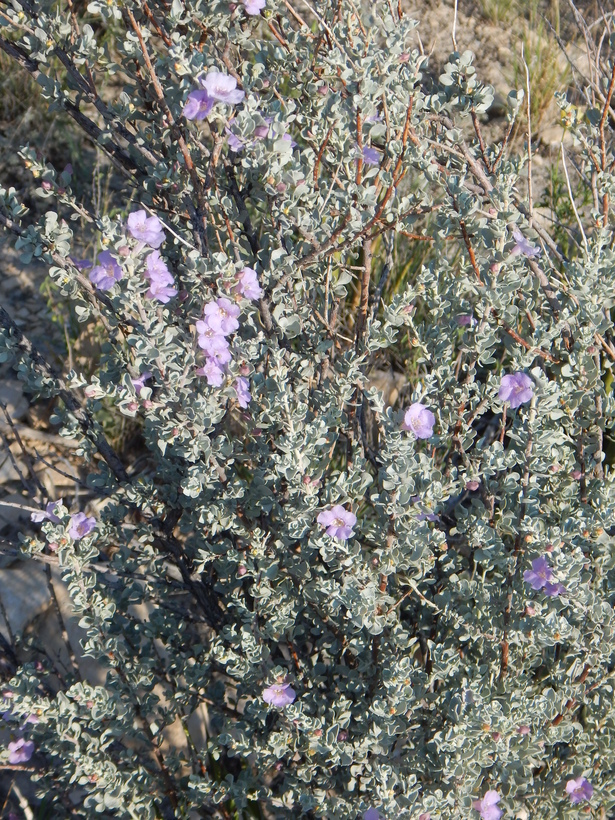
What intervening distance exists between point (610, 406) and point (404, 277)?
1.44 metres

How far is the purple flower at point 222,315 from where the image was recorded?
1.43 meters

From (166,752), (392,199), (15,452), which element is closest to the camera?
(392,199)

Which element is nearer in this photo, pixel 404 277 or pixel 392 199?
pixel 392 199

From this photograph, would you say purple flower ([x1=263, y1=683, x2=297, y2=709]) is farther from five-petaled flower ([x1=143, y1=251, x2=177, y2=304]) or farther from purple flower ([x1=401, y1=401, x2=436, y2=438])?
five-petaled flower ([x1=143, y1=251, x2=177, y2=304])

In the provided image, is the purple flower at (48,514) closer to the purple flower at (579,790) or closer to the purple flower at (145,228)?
the purple flower at (145,228)

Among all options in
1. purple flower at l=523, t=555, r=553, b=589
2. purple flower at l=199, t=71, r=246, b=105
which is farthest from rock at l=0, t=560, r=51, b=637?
purple flower at l=199, t=71, r=246, b=105

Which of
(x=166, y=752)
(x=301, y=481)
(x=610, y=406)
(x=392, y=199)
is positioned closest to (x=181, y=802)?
(x=166, y=752)

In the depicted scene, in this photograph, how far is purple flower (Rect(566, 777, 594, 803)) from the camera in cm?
170

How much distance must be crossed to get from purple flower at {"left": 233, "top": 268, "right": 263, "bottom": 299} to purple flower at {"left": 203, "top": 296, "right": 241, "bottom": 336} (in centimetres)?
3

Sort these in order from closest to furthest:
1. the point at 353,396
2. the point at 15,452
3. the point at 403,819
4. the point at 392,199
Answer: the point at 403,819
the point at 392,199
the point at 353,396
the point at 15,452

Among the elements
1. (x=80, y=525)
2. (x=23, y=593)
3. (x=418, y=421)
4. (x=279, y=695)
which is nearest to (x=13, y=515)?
(x=23, y=593)

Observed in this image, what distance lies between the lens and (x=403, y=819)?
149 centimetres

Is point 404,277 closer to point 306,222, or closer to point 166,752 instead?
point 306,222

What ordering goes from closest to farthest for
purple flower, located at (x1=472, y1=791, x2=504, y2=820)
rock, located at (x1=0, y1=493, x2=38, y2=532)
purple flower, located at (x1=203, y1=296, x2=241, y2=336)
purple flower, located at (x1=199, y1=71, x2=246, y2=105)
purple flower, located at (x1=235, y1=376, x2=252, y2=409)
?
purple flower, located at (x1=199, y1=71, x2=246, y2=105) → purple flower, located at (x1=203, y1=296, x2=241, y2=336) → purple flower, located at (x1=235, y1=376, x2=252, y2=409) → purple flower, located at (x1=472, y1=791, x2=504, y2=820) → rock, located at (x1=0, y1=493, x2=38, y2=532)
